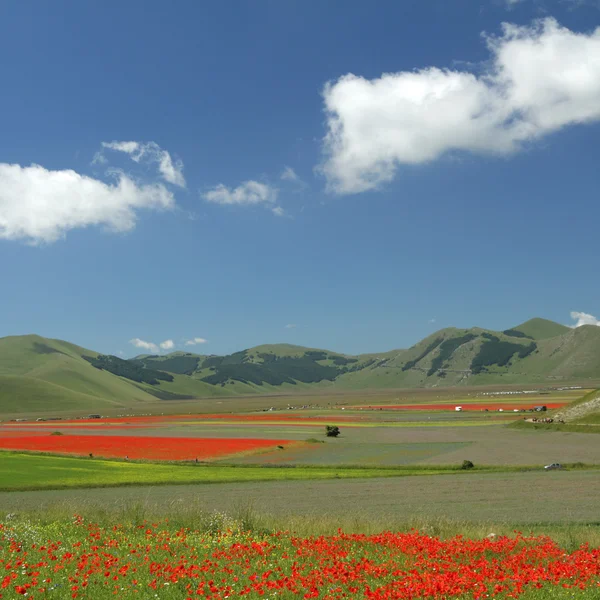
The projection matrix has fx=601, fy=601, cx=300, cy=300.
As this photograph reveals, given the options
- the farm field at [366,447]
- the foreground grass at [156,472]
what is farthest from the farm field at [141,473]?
the farm field at [366,447]

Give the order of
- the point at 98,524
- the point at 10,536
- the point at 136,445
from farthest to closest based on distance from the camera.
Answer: the point at 136,445, the point at 98,524, the point at 10,536

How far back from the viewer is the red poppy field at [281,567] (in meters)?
10.1

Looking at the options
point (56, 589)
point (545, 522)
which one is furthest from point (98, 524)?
point (545, 522)

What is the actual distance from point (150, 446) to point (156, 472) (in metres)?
27.4

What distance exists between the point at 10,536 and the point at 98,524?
3.51 m

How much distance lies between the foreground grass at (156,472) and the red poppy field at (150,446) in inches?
305

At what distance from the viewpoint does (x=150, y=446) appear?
7619 centimetres

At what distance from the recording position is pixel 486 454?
60.0m

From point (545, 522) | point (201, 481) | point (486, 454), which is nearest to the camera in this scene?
point (545, 522)

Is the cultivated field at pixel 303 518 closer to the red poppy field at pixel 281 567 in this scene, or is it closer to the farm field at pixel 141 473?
the red poppy field at pixel 281 567

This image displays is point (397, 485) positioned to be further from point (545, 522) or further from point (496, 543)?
point (496, 543)

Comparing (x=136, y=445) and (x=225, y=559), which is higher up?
(x=225, y=559)

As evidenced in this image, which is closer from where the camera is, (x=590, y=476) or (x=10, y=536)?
(x=10, y=536)

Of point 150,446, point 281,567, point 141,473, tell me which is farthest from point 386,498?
point 150,446
